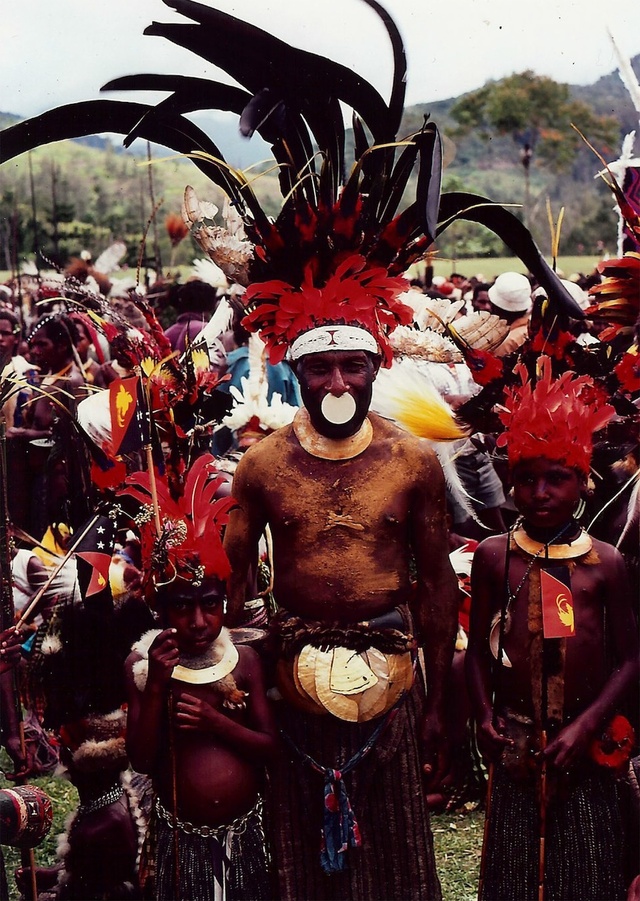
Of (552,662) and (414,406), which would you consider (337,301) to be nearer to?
(414,406)

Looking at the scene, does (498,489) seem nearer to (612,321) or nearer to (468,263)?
(612,321)

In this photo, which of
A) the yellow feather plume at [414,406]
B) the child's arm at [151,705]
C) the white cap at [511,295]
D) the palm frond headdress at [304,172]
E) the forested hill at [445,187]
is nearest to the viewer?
the child's arm at [151,705]

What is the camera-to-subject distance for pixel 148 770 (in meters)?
3.17

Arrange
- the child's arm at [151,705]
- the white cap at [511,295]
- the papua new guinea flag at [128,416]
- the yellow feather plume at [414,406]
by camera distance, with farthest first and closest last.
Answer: the white cap at [511,295] → the yellow feather plume at [414,406] → the papua new guinea flag at [128,416] → the child's arm at [151,705]

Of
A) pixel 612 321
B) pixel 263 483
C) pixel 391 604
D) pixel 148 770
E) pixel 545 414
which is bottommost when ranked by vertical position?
pixel 148 770

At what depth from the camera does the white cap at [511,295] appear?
6.17 metres

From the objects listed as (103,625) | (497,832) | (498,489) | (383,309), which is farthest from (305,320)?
(498,489)

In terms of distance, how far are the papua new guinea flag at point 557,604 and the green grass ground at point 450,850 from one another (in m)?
1.41

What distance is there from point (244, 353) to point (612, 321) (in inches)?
109

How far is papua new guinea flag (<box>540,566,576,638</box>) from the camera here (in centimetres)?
309

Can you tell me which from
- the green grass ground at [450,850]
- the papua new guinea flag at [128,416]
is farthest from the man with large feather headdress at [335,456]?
the green grass ground at [450,850]

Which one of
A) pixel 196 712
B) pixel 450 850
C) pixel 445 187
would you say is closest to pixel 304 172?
pixel 196 712

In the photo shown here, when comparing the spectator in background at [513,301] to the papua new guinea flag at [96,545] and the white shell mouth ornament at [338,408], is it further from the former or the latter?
the papua new guinea flag at [96,545]

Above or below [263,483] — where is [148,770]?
below
